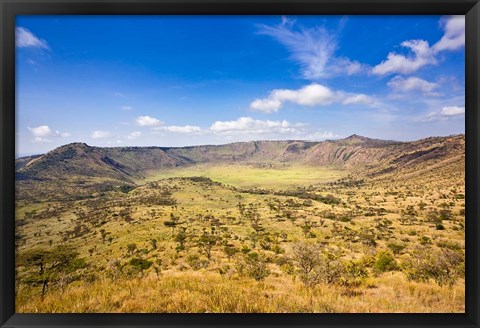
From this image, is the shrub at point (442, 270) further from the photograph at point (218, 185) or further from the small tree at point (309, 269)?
the small tree at point (309, 269)

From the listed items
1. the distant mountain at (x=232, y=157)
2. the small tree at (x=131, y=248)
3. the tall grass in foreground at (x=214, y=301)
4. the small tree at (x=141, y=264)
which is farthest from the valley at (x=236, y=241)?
the distant mountain at (x=232, y=157)

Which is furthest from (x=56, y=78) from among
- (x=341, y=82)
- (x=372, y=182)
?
(x=372, y=182)

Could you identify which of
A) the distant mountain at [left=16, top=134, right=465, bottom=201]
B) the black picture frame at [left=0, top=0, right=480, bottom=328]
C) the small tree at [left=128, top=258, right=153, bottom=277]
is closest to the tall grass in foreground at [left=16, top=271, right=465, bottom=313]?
the black picture frame at [left=0, top=0, right=480, bottom=328]

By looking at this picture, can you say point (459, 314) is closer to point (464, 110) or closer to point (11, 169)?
point (464, 110)

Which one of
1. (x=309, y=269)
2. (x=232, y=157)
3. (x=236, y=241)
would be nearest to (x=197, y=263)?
(x=309, y=269)

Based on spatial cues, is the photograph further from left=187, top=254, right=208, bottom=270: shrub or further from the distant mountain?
the distant mountain

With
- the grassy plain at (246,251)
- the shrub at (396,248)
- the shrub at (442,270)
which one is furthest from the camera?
the shrub at (396,248)
